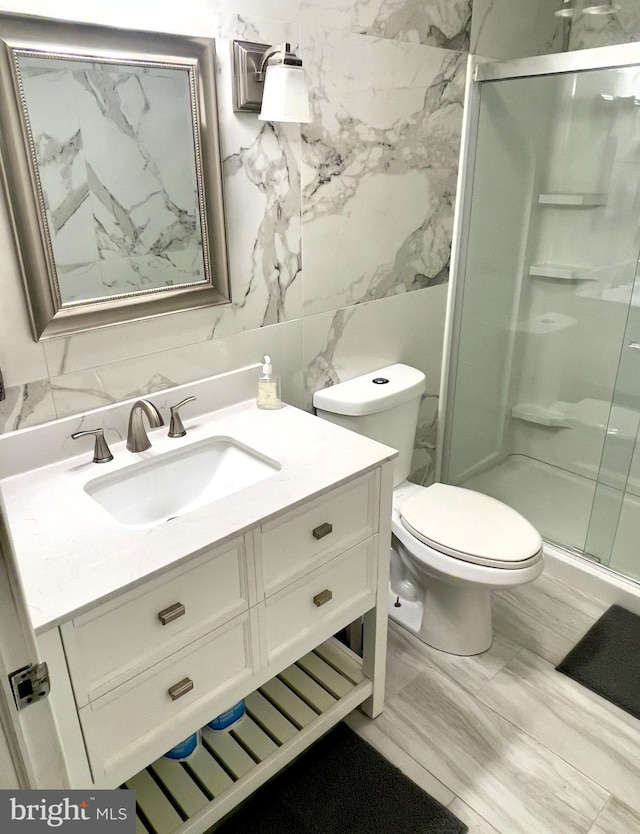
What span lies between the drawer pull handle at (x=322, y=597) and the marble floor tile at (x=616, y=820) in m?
0.66

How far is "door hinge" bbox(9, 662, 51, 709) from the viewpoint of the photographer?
0.63m

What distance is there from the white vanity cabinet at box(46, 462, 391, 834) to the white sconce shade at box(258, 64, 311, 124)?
34.3 inches

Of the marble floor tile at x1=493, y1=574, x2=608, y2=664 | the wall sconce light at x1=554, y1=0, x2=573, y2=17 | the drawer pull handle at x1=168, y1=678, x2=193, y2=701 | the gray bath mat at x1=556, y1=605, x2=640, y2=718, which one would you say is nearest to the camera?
the drawer pull handle at x1=168, y1=678, x2=193, y2=701

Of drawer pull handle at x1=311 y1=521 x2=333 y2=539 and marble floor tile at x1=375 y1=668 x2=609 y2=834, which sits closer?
drawer pull handle at x1=311 y1=521 x2=333 y2=539

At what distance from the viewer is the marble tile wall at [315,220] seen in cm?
143

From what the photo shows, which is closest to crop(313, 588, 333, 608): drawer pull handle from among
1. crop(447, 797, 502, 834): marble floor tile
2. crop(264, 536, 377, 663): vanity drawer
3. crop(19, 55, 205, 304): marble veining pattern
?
crop(264, 536, 377, 663): vanity drawer

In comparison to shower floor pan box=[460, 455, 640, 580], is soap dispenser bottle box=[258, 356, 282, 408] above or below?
above

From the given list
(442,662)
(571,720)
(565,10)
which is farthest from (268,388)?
(565,10)

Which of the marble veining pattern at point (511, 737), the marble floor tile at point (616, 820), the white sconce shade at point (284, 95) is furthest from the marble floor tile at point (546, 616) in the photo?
the white sconce shade at point (284, 95)

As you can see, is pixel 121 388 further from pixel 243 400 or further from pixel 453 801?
pixel 453 801

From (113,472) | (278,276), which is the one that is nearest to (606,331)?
(278,276)

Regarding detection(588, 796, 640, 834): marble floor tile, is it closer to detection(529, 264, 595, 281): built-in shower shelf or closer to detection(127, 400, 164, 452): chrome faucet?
detection(127, 400, 164, 452): chrome faucet

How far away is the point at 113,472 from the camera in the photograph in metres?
1.44

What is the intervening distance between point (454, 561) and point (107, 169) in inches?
53.5
